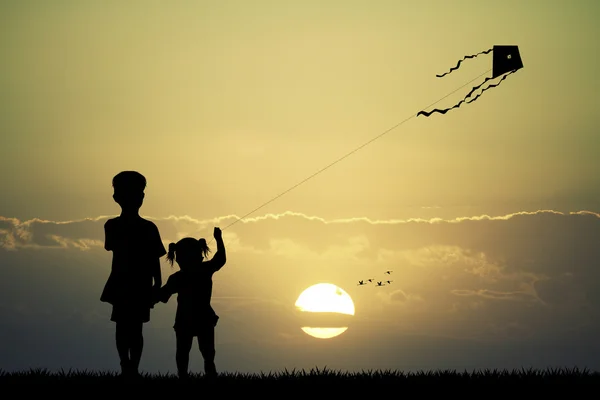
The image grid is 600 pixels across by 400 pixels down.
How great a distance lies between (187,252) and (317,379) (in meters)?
2.73

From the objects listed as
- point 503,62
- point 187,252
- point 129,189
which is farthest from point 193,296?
point 503,62

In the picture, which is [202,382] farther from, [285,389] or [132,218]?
[132,218]

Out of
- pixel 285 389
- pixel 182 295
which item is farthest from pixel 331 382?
pixel 182 295

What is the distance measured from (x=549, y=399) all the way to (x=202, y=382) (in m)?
4.79

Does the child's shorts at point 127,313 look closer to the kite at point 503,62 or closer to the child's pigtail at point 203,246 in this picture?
the child's pigtail at point 203,246

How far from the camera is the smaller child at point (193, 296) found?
1138cm

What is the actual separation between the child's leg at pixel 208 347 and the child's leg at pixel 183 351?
173 millimetres

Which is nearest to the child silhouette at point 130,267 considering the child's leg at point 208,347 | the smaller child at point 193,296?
the smaller child at point 193,296

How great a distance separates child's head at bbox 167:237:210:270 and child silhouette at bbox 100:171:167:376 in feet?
3.60

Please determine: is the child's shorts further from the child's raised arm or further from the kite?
the kite

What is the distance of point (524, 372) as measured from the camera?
12242 millimetres

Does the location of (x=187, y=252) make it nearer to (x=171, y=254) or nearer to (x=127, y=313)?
(x=171, y=254)

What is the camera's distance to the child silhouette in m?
10.1

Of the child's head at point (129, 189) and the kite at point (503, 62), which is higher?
the kite at point (503, 62)
